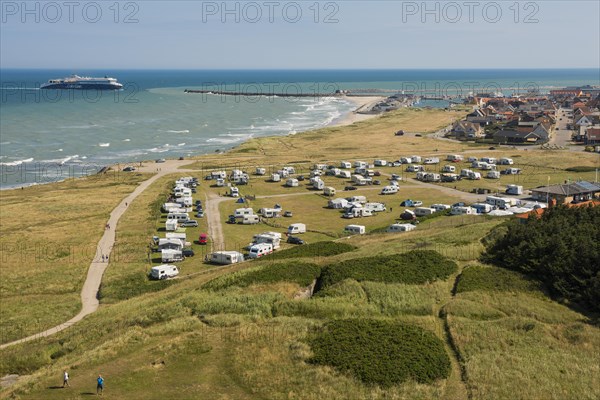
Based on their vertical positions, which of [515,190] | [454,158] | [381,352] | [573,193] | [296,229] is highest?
[454,158]

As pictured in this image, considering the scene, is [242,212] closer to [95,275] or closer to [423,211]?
[95,275]

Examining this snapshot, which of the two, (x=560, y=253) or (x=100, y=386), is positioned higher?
(x=560, y=253)

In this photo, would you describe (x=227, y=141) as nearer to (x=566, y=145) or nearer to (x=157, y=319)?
(x=566, y=145)

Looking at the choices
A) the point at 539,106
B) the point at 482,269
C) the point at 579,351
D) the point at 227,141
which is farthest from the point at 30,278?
the point at 539,106

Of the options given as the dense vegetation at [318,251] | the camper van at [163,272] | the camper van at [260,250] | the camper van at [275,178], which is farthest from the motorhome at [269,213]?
the camper van at [275,178]

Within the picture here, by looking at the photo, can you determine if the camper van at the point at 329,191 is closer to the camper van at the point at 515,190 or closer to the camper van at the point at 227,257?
the camper van at the point at 515,190

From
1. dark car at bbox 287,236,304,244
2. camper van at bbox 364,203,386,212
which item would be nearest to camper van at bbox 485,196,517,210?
camper van at bbox 364,203,386,212

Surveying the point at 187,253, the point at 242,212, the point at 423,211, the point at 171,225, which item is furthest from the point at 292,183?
the point at 187,253
